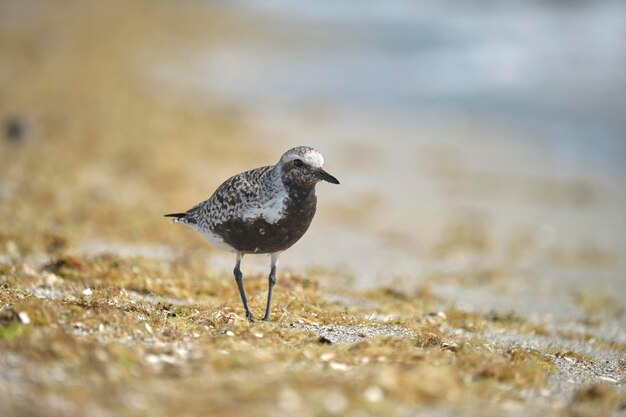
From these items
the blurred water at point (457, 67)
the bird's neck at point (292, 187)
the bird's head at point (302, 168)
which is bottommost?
the bird's neck at point (292, 187)

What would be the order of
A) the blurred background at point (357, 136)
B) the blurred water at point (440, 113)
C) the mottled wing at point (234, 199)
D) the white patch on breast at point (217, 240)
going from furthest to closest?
the blurred water at point (440, 113)
the blurred background at point (357, 136)
the white patch on breast at point (217, 240)
the mottled wing at point (234, 199)

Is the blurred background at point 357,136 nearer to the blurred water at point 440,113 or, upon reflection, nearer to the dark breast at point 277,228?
the blurred water at point 440,113

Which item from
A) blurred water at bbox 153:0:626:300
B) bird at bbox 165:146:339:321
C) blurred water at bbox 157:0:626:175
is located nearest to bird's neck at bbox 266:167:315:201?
bird at bbox 165:146:339:321

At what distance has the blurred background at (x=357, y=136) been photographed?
12.5 m

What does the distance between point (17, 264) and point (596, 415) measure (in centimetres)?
651

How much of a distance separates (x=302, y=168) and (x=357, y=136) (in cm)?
1684

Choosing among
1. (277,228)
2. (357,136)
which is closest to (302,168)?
(277,228)

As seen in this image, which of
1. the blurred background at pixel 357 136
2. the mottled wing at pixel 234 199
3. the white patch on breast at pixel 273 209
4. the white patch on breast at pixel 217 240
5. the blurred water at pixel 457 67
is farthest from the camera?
the blurred water at pixel 457 67

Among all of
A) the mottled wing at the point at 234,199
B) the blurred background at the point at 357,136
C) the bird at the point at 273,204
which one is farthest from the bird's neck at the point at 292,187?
the blurred background at the point at 357,136

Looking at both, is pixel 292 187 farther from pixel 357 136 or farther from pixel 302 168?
pixel 357 136

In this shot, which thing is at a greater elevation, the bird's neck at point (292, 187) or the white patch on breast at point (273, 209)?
the bird's neck at point (292, 187)

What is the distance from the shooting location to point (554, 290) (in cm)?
1190

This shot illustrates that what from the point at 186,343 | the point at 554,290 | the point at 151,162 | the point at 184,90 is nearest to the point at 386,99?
the point at 184,90

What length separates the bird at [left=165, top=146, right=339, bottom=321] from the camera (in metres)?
6.83
